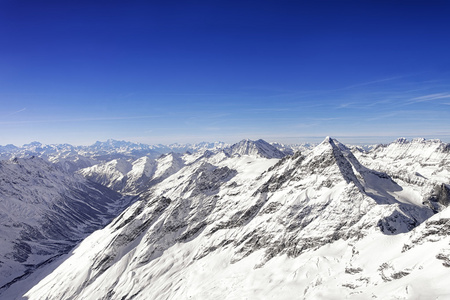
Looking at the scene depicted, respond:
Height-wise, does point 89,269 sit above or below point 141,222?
below

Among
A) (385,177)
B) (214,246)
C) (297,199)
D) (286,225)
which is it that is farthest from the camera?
(385,177)

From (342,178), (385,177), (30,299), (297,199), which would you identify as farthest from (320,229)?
(30,299)

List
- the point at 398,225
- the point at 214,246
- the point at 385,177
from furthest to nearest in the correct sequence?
the point at 385,177
the point at 214,246
the point at 398,225

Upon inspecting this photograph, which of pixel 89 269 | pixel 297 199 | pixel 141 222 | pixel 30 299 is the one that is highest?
pixel 297 199

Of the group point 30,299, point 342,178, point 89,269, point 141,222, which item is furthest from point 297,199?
point 30,299

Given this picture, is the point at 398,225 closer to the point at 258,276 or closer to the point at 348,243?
the point at 348,243

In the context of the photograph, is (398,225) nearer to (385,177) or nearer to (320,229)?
(320,229)

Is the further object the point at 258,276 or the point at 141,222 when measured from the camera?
the point at 141,222
